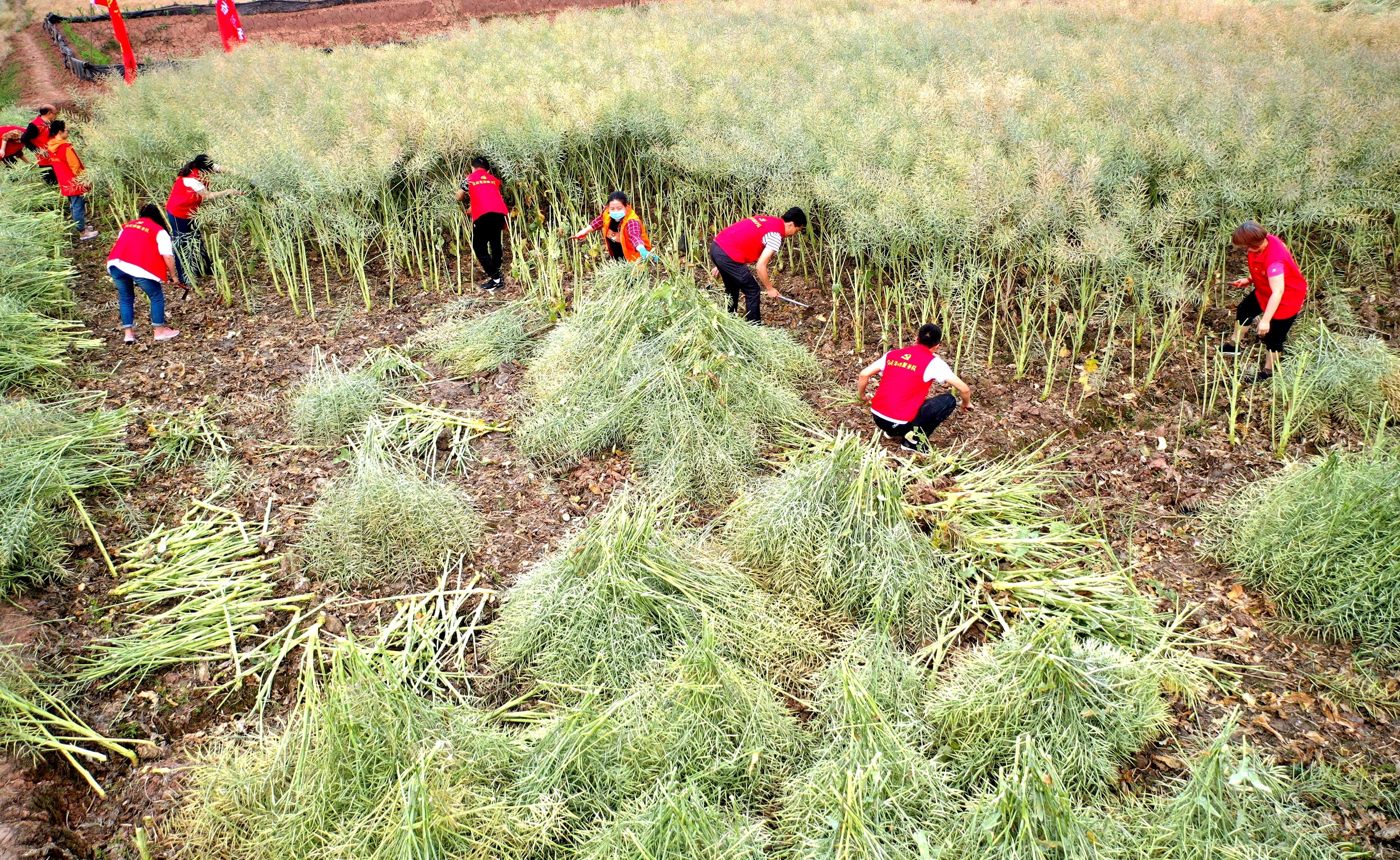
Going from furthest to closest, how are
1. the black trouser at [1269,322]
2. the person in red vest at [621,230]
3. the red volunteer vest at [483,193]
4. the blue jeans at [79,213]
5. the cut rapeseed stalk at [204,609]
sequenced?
the blue jeans at [79,213] → the red volunteer vest at [483,193] → the person in red vest at [621,230] → the black trouser at [1269,322] → the cut rapeseed stalk at [204,609]

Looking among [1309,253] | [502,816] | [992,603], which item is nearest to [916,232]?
[992,603]

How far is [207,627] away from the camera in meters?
4.47

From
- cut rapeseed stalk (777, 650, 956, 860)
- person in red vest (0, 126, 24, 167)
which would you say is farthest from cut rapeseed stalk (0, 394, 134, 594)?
person in red vest (0, 126, 24, 167)

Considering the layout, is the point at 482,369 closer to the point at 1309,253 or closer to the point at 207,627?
the point at 207,627

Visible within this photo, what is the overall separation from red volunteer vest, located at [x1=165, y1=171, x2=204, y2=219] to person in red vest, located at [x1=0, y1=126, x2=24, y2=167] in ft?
14.4

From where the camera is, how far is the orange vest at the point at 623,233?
285 inches

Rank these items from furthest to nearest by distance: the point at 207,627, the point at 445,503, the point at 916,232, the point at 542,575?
the point at 916,232, the point at 445,503, the point at 207,627, the point at 542,575

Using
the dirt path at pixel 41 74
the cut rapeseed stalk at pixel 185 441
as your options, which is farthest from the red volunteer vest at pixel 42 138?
the cut rapeseed stalk at pixel 185 441

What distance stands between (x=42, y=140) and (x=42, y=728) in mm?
9708

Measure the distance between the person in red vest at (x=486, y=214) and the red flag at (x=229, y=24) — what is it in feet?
34.5

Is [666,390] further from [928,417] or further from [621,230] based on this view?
[621,230]

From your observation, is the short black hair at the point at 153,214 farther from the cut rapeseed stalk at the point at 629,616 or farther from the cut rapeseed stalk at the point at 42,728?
the cut rapeseed stalk at the point at 629,616

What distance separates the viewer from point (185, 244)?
8242 mm

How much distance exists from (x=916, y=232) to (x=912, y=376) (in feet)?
4.88
